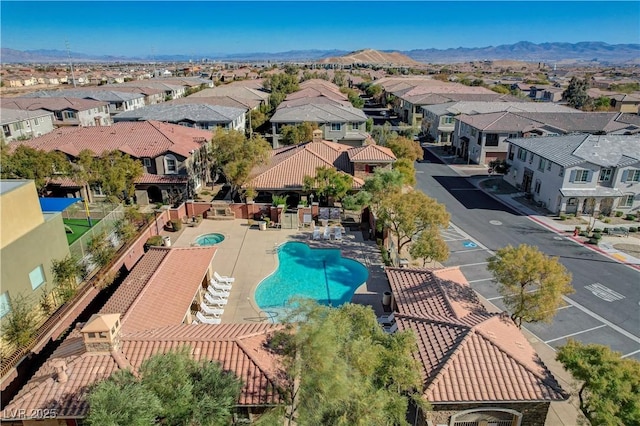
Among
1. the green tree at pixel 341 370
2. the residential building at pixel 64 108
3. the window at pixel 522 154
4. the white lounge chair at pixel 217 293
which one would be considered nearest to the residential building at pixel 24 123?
the residential building at pixel 64 108

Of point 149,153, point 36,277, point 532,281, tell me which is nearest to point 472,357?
point 532,281

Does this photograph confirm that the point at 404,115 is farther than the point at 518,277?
Yes

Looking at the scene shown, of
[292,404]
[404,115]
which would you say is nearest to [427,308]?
[292,404]

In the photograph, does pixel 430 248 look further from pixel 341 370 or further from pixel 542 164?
pixel 542 164

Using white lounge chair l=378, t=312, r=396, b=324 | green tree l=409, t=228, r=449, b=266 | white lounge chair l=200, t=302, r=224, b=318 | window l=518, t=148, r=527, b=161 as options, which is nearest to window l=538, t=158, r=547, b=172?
window l=518, t=148, r=527, b=161

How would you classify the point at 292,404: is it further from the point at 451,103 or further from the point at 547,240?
the point at 451,103

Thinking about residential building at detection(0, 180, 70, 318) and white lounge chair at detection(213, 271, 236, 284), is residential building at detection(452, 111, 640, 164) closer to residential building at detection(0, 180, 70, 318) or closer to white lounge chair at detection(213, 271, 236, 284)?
white lounge chair at detection(213, 271, 236, 284)
